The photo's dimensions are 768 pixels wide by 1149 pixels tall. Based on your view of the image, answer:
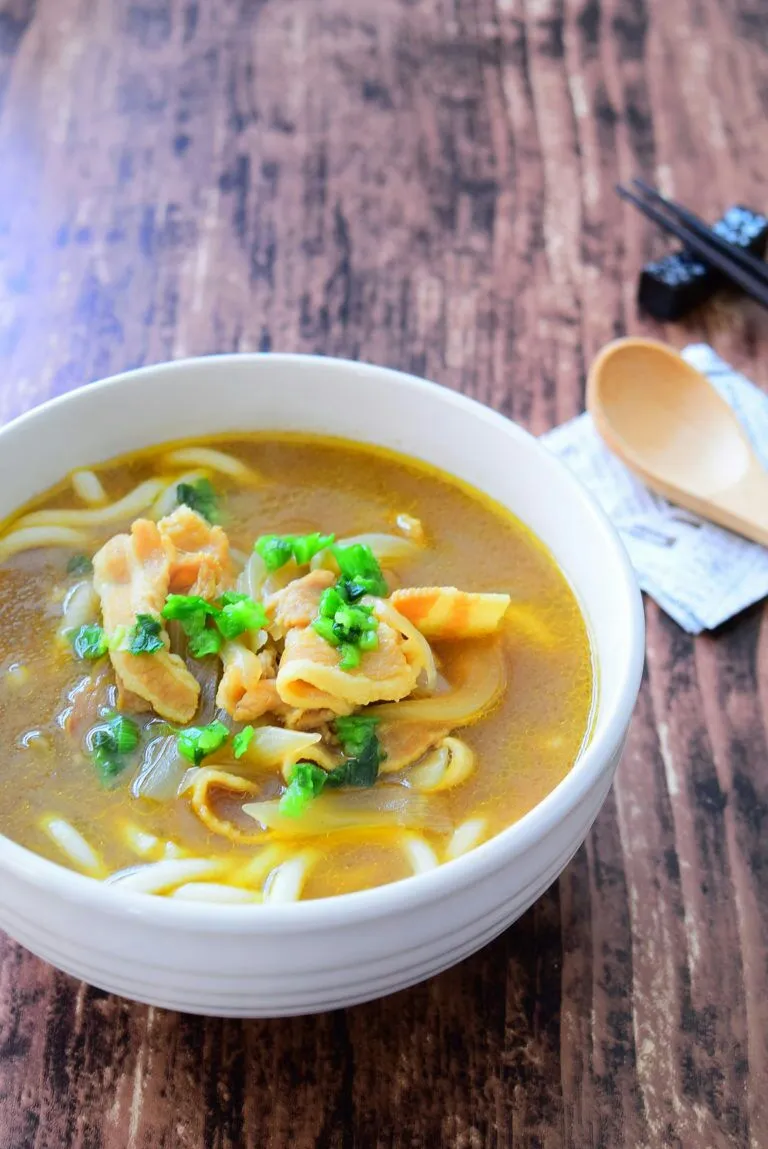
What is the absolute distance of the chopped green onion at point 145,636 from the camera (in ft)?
8.03

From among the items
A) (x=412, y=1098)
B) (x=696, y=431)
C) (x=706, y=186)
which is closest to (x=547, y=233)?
(x=706, y=186)

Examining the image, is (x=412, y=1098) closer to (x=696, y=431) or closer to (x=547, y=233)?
(x=696, y=431)

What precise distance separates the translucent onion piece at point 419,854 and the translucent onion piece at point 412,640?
13.0 inches

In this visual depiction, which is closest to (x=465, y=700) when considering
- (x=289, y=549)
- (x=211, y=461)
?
(x=289, y=549)

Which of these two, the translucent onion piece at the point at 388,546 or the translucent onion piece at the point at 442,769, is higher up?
the translucent onion piece at the point at 388,546

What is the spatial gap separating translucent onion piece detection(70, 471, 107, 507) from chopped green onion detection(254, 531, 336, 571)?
40 centimetres

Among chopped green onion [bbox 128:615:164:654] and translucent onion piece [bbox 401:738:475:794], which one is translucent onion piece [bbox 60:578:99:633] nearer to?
chopped green onion [bbox 128:615:164:654]

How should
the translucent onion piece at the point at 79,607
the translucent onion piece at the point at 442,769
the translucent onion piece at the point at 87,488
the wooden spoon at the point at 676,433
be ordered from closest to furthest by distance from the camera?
the translucent onion piece at the point at 442,769 → the translucent onion piece at the point at 79,607 → the translucent onion piece at the point at 87,488 → the wooden spoon at the point at 676,433

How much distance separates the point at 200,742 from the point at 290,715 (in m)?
0.17

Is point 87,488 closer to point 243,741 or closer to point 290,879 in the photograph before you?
point 243,741

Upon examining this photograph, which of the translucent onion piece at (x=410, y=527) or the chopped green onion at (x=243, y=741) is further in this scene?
the translucent onion piece at (x=410, y=527)

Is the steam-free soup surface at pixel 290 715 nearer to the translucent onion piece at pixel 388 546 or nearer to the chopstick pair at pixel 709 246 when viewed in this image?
the translucent onion piece at pixel 388 546

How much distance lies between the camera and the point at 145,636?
2.47m

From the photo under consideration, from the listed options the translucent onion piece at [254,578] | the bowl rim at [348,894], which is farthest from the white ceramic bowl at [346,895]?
the translucent onion piece at [254,578]
